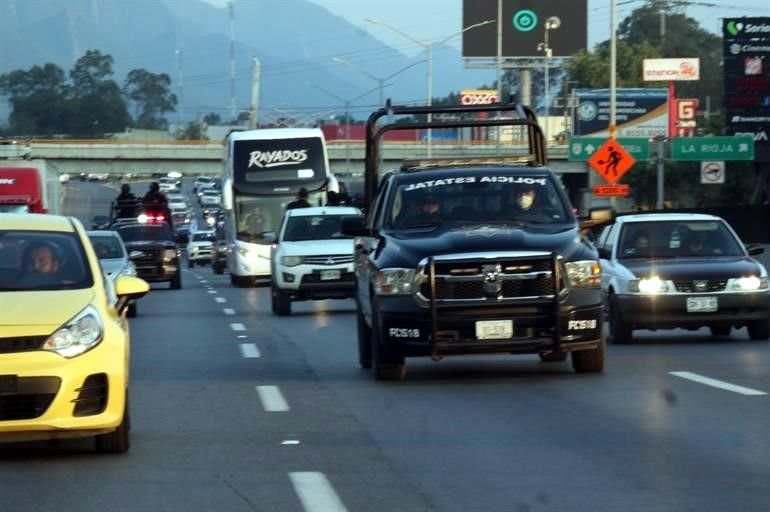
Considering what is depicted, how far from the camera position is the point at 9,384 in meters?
10.4

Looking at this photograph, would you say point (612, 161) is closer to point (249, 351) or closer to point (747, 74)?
point (747, 74)

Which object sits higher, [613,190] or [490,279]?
[490,279]

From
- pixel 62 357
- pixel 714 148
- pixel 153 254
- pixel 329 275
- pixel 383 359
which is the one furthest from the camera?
pixel 714 148

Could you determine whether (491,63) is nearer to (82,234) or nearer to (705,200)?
(705,200)

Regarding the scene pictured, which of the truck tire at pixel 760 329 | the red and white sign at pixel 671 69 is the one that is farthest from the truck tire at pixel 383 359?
the red and white sign at pixel 671 69

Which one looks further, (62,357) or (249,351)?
(249,351)

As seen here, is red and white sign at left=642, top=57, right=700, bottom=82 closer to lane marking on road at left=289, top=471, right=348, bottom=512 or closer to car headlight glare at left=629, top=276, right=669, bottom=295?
car headlight glare at left=629, top=276, right=669, bottom=295

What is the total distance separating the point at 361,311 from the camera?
17172 millimetres

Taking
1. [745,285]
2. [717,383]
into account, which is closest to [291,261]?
[745,285]

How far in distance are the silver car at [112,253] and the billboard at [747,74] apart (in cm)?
3421

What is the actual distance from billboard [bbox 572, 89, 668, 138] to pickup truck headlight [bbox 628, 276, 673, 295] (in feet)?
249

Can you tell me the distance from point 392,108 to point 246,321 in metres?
8.39

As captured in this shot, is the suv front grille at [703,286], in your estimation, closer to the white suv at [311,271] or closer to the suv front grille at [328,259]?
the white suv at [311,271]

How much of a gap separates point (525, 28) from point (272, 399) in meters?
96.3
